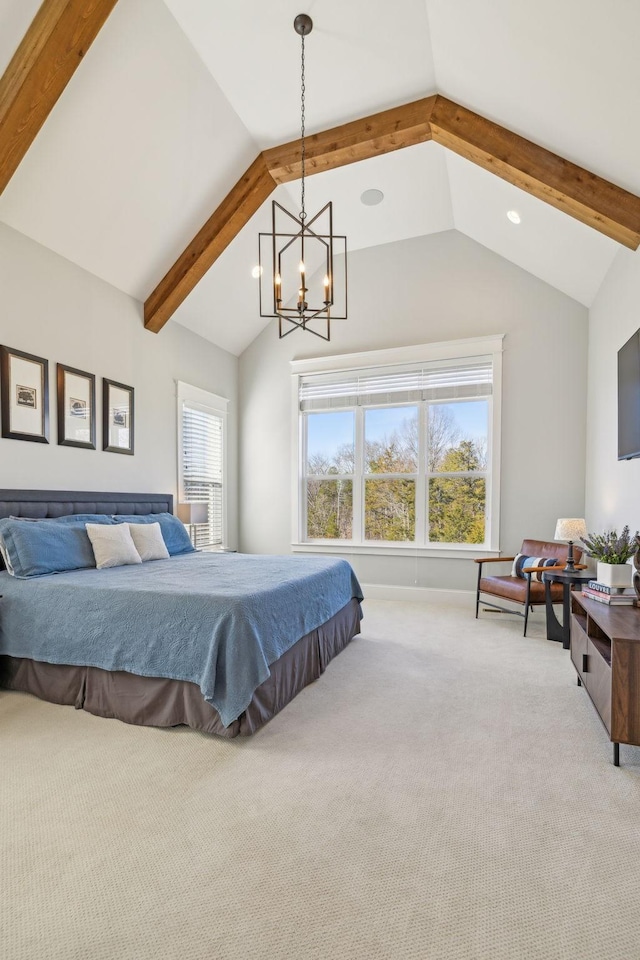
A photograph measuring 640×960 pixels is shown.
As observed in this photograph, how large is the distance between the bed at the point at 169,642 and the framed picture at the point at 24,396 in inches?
25.1

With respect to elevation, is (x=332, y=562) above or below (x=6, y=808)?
above

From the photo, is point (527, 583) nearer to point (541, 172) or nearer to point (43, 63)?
point (541, 172)

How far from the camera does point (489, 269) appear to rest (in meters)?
5.33

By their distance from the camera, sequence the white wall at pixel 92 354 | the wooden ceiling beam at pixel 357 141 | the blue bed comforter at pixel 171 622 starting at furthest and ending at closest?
the wooden ceiling beam at pixel 357 141 → the white wall at pixel 92 354 → the blue bed comforter at pixel 171 622

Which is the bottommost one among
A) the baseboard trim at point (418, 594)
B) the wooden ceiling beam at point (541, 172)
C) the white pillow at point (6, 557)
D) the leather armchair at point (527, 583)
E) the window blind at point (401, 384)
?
the baseboard trim at point (418, 594)

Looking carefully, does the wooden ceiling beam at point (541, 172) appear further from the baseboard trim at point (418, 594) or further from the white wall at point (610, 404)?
the baseboard trim at point (418, 594)

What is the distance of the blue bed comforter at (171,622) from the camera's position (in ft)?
7.85

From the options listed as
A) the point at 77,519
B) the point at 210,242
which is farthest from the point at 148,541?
the point at 210,242

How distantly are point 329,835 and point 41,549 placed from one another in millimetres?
2588

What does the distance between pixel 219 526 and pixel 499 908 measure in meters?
5.22

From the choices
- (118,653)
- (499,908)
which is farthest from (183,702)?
(499,908)

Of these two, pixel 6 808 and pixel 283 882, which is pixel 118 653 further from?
pixel 283 882

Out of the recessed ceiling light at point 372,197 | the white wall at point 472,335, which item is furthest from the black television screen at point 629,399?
the recessed ceiling light at point 372,197

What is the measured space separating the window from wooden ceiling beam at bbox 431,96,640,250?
11.7 ft
